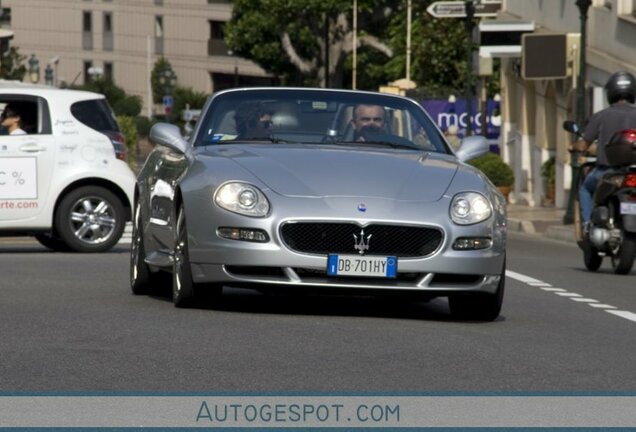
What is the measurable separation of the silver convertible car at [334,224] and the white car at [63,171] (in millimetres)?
8153

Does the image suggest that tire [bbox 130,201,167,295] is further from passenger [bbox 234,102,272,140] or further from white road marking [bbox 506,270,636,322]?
white road marking [bbox 506,270,636,322]

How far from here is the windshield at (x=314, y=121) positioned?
12.9 m

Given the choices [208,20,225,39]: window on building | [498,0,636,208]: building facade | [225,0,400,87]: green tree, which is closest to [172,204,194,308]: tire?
[498,0,636,208]: building facade

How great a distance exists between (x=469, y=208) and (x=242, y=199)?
1.31 meters

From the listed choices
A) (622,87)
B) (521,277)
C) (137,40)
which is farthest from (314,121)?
(137,40)

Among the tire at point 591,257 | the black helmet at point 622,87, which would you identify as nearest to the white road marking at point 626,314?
the tire at point 591,257

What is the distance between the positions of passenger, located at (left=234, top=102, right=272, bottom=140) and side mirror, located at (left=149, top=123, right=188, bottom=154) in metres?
0.36

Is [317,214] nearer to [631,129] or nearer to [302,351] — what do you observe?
[302,351]

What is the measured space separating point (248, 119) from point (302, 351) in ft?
11.6

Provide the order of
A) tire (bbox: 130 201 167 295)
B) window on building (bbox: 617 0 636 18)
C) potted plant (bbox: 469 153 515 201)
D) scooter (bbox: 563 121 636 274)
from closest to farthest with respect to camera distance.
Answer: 1. tire (bbox: 130 201 167 295)
2. scooter (bbox: 563 121 636 274)
3. window on building (bbox: 617 0 636 18)
4. potted plant (bbox: 469 153 515 201)

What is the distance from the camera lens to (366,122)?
13.1 meters

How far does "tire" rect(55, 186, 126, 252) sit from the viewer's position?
68.6 ft

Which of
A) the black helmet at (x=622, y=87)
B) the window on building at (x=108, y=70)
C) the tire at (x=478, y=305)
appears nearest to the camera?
the tire at (x=478, y=305)

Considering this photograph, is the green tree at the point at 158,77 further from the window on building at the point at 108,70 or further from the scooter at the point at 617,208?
the scooter at the point at 617,208
